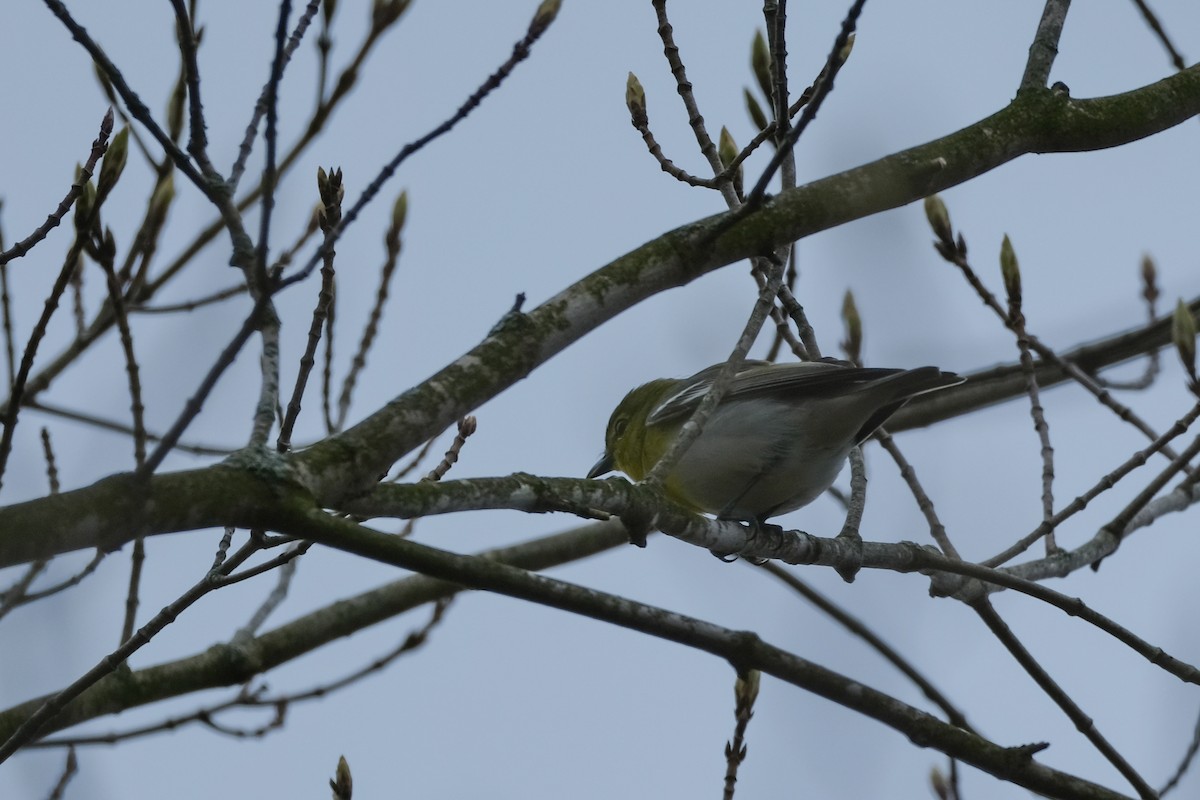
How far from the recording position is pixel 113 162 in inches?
130

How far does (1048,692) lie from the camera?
3.64 metres

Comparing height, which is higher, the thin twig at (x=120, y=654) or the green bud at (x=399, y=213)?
the green bud at (x=399, y=213)

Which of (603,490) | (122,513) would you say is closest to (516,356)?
(603,490)

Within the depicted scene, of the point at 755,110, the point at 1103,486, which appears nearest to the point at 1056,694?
the point at 1103,486

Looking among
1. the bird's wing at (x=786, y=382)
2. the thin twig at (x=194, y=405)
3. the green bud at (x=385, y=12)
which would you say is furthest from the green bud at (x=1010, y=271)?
the thin twig at (x=194, y=405)

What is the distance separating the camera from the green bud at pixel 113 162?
128 inches

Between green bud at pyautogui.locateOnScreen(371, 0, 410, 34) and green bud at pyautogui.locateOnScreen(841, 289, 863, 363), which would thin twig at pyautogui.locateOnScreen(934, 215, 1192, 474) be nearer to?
green bud at pyautogui.locateOnScreen(841, 289, 863, 363)

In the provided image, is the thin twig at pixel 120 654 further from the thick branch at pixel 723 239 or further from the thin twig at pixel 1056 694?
the thin twig at pixel 1056 694

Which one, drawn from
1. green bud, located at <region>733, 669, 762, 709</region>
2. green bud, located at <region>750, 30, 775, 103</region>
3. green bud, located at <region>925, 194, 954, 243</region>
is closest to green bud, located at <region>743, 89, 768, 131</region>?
green bud, located at <region>750, 30, 775, 103</region>

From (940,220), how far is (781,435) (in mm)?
1080

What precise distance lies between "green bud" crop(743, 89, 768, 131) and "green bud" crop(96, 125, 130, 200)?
2.17 metres

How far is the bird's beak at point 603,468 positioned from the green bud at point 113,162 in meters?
3.17

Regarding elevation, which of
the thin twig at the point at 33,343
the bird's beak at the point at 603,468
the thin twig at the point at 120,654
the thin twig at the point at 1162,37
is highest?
the thin twig at the point at 1162,37

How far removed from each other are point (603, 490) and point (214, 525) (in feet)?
2.93
